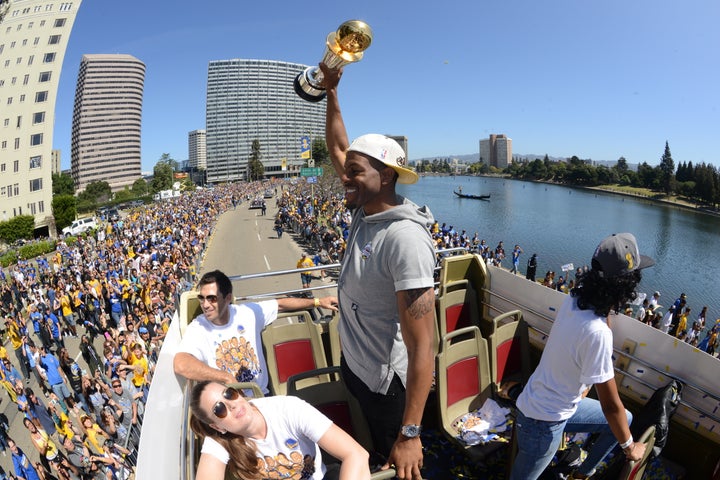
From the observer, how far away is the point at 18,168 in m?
39.7

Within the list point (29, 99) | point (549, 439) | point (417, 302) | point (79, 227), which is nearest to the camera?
point (417, 302)

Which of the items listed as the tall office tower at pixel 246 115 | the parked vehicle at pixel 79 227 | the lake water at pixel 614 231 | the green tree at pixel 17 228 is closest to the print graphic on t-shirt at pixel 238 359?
the lake water at pixel 614 231

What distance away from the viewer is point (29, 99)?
40312 millimetres

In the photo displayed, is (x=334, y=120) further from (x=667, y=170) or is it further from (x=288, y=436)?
(x=667, y=170)

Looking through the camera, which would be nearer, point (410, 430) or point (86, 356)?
point (410, 430)

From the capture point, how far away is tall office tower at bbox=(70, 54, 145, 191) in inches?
5674

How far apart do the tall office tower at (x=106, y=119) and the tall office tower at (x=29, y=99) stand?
116 metres

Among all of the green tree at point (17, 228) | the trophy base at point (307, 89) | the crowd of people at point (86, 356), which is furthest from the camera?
the green tree at point (17, 228)

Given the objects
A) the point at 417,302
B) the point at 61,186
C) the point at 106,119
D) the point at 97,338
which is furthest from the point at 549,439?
the point at 106,119

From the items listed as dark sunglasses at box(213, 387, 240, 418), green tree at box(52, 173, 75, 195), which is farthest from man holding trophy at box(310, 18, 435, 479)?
green tree at box(52, 173, 75, 195)

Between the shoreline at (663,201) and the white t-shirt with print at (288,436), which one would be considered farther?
the shoreline at (663,201)

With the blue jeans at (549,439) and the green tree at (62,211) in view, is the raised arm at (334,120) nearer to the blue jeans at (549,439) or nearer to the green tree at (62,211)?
the blue jeans at (549,439)

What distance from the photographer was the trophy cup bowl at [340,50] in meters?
2.14

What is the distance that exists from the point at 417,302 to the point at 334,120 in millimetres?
1500
